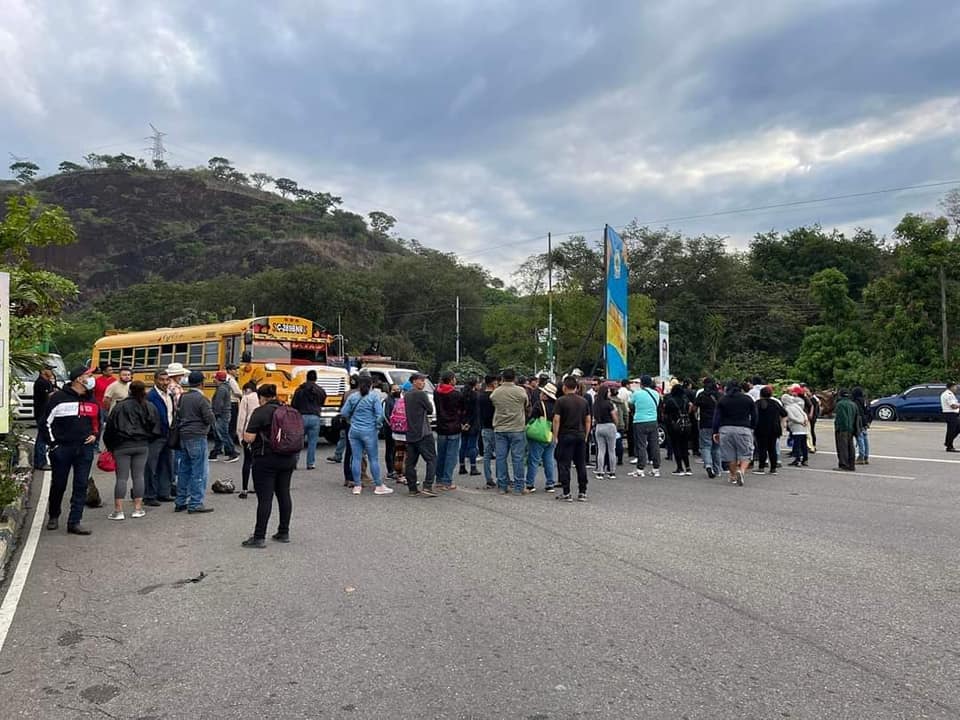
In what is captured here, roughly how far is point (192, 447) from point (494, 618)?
5.39m

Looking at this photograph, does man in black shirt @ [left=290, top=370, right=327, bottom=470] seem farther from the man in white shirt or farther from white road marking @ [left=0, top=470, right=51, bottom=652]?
the man in white shirt

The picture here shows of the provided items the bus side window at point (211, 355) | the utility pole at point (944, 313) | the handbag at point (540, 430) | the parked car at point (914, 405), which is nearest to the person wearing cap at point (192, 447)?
the handbag at point (540, 430)

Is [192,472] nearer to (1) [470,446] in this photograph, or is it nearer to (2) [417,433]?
(2) [417,433]

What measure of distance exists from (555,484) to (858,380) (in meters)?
31.1

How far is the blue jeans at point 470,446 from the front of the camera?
1285 cm

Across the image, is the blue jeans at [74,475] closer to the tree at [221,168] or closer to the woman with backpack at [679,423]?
the woman with backpack at [679,423]

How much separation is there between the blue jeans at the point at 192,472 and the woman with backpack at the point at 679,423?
816cm

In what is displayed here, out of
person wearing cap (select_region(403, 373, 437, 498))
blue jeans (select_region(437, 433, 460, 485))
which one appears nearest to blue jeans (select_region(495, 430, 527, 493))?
blue jeans (select_region(437, 433, 460, 485))

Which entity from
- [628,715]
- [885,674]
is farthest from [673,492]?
[628,715]

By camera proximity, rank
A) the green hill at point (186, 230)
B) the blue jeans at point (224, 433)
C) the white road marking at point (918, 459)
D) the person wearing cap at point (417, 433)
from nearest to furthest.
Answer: the person wearing cap at point (417, 433), the blue jeans at point (224, 433), the white road marking at point (918, 459), the green hill at point (186, 230)

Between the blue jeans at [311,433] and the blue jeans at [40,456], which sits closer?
the blue jeans at [40,456]

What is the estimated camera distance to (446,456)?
11.1 m

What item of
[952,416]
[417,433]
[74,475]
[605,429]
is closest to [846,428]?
[605,429]

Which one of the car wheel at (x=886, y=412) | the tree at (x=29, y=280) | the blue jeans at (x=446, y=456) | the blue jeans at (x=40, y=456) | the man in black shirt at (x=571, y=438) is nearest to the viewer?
the man in black shirt at (x=571, y=438)
